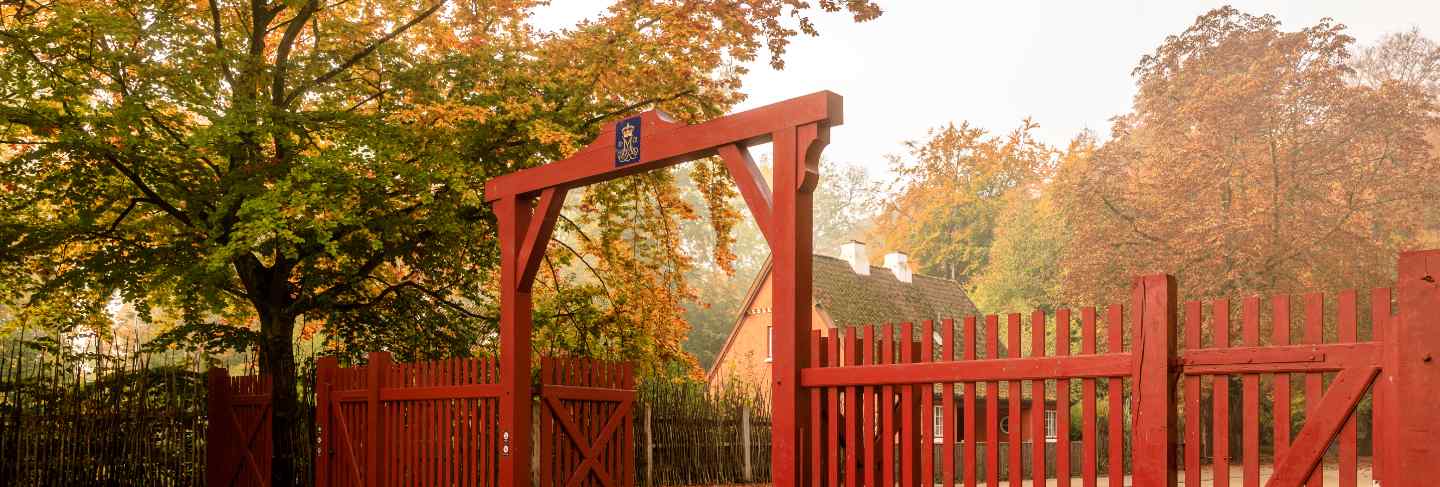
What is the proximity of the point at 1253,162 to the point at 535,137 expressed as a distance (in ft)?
67.6

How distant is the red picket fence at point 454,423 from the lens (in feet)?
27.0

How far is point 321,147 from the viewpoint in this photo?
43.0 feet

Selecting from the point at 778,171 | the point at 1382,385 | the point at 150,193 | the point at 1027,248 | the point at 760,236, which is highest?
the point at 760,236

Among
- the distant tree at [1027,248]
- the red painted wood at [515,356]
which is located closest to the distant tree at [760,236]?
the distant tree at [1027,248]

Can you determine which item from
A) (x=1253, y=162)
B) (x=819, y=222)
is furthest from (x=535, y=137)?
(x=819, y=222)

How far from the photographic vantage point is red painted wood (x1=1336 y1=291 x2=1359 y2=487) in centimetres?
390

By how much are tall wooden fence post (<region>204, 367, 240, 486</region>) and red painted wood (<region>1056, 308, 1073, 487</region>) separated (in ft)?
28.6

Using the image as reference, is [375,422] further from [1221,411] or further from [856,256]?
[856,256]

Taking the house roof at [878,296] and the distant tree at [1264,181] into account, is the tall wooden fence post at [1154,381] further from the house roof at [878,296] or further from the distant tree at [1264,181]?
the house roof at [878,296]

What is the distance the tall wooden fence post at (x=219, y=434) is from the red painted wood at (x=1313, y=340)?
9.60 m

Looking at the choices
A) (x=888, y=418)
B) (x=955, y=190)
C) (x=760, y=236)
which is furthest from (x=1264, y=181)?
(x=760, y=236)

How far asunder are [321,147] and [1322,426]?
10.9 meters

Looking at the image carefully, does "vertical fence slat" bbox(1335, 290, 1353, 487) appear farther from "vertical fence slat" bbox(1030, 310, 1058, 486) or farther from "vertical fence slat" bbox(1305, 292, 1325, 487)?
"vertical fence slat" bbox(1030, 310, 1058, 486)

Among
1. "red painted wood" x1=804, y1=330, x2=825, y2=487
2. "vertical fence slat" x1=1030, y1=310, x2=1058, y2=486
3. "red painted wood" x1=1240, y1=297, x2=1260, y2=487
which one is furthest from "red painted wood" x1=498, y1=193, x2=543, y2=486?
"red painted wood" x1=1240, y1=297, x2=1260, y2=487
